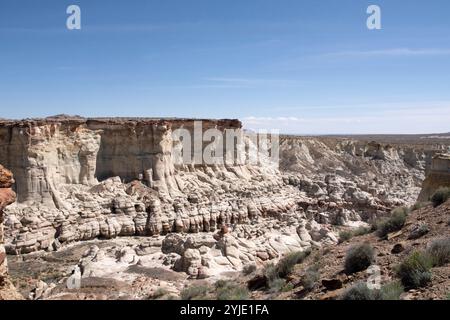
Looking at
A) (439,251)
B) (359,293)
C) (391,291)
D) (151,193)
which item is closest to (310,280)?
(359,293)

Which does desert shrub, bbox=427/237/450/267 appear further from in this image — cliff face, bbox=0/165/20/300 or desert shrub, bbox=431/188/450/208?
cliff face, bbox=0/165/20/300

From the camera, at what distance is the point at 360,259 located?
9750mm

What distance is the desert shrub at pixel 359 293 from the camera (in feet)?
24.7

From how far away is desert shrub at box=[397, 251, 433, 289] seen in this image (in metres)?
7.83

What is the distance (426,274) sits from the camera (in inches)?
307

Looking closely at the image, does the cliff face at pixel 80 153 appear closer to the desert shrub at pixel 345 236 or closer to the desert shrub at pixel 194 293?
the desert shrub at pixel 194 293

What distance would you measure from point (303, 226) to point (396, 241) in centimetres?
1799

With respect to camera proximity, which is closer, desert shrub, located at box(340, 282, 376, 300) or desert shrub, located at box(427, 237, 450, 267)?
desert shrub, located at box(340, 282, 376, 300)

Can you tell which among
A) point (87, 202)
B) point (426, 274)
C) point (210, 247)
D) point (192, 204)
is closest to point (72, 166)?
point (87, 202)

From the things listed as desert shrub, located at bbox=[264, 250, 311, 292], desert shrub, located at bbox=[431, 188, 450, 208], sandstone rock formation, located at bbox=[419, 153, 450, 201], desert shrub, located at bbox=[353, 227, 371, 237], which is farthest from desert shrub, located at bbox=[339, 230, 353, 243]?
sandstone rock formation, located at bbox=[419, 153, 450, 201]

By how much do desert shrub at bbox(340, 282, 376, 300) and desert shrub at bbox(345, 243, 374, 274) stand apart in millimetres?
1805

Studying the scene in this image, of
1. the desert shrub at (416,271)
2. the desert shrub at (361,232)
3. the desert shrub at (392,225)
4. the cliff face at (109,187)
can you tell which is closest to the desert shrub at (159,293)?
the desert shrub at (361,232)

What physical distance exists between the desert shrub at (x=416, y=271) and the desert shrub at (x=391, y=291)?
0.23 metres

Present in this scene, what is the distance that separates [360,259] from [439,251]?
1.71 metres
